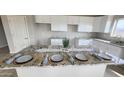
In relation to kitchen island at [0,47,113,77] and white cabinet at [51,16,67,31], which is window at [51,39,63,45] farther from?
kitchen island at [0,47,113,77]

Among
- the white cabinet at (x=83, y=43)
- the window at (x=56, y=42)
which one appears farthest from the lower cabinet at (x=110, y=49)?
the window at (x=56, y=42)

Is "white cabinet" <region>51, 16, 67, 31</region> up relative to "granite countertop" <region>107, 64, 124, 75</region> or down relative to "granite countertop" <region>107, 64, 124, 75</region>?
up

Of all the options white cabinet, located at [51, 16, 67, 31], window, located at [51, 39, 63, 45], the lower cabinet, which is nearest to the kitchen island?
the lower cabinet

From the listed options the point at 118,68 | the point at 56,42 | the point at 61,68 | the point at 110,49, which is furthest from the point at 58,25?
the point at 118,68

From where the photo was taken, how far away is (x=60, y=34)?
2.28 meters

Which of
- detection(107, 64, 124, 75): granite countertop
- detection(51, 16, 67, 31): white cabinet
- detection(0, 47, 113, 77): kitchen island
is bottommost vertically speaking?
detection(0, 47, 113, 77): kitchen island

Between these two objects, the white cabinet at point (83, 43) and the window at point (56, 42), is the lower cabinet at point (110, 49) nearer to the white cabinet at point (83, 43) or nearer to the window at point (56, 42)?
the white cabinet at point (83, 43)

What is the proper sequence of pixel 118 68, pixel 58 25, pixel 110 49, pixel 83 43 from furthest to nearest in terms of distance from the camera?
pixel 58 25 < pixel 83 43 < pixel 110 49 < pixel 118 68

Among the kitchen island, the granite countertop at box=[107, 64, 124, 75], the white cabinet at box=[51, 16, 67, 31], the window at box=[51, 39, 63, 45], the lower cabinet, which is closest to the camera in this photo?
the granite countertop at box=[107, 64, 124, 75]

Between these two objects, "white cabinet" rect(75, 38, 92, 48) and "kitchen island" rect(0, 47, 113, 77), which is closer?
"kitchen island" rect(0, 47, 113, 77)

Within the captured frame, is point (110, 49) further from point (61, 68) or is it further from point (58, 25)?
point (58, 25)

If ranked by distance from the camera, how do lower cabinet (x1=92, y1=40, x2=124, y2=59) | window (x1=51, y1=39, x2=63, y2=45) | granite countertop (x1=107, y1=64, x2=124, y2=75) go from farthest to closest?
window (x1=51, y1=39, x2=63, y2=45)
lower cabinet (x1=92, y1=40, x2=124, y2=59)
granite countertop (x1=107, y1=64, x2=124, y2=75)
